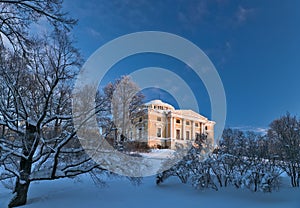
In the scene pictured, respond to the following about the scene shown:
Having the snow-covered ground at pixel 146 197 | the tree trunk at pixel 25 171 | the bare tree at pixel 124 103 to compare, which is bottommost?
the snow-covered ground at pixel 146 197

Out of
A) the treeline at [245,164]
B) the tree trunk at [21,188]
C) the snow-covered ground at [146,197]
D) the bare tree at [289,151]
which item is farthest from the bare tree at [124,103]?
the bare tree at [289,151]

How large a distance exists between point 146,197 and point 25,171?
3.28 metres

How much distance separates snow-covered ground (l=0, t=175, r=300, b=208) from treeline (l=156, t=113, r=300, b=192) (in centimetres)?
32

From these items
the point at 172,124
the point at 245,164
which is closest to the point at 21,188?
the point at 245,164

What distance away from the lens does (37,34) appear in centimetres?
575

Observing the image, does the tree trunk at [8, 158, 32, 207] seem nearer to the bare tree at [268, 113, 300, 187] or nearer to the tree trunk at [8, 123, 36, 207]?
the tree trunk at [8, 123, 36, 207]

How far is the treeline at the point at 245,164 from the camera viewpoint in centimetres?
653

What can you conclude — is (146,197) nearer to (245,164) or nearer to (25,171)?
(245,164)

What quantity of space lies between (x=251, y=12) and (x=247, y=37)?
4.09ft

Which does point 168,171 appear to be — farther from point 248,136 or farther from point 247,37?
point 247,37

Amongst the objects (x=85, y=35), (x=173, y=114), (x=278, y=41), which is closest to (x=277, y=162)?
(x=278, y=41)

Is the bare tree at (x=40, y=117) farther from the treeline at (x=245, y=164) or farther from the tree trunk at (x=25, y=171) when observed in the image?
the treeline at (x=245, y=164)

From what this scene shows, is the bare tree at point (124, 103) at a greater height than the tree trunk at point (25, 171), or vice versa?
the bare tree at point (124, 103)

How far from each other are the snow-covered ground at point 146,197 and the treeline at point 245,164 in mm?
320
